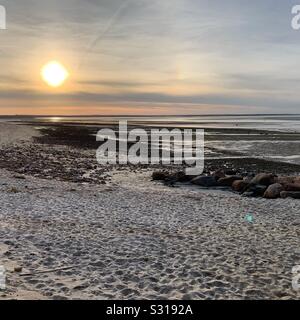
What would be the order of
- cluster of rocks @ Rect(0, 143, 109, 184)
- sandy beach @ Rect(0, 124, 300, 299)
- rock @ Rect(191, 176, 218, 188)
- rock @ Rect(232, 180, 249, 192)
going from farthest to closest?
cluster of rocks @ Rect(0, 143, 109, 184), rock @ Rect(191, 176, 218, 188), rock @ Rect(232, 180, 249, 192), sandy beach @ Rect(0, 124, 300, 299)

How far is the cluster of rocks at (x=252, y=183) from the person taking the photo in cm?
2083

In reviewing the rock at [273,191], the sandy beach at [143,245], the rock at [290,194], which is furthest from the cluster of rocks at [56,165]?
the rock at [290,194]

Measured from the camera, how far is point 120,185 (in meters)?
23.1

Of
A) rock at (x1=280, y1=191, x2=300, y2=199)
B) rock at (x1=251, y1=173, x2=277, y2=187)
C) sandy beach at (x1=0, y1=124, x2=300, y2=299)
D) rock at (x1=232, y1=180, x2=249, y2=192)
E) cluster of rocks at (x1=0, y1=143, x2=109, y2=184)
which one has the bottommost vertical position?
sandy beach at (x1=0, y1=124, x2=300, y2=299)

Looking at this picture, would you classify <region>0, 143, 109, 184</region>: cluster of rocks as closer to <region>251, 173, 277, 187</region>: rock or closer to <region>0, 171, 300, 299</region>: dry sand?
<region>0, 171, 300, 299</region>: dry sand

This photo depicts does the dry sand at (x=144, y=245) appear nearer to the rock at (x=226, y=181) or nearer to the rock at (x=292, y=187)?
the rock at (x=292, y=187)

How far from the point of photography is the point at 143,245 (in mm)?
11828

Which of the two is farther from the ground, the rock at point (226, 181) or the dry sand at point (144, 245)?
the rock at point (226, 181)

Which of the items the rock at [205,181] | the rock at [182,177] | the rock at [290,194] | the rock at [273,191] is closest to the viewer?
the rock at [290,194]

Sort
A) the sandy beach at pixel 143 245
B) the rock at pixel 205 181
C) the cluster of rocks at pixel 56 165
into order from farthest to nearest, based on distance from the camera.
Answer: the cluster of rocks at pixel 56 165
the rock at pixel 205 181
the sandy beach at pixel 143 245

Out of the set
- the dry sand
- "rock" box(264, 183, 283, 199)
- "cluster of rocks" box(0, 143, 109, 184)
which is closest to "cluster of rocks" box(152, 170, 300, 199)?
"rock" box(264, 183, 283, 199)

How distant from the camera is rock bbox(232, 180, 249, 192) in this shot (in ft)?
74.5

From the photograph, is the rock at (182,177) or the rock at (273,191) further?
the rock at (182,177)
